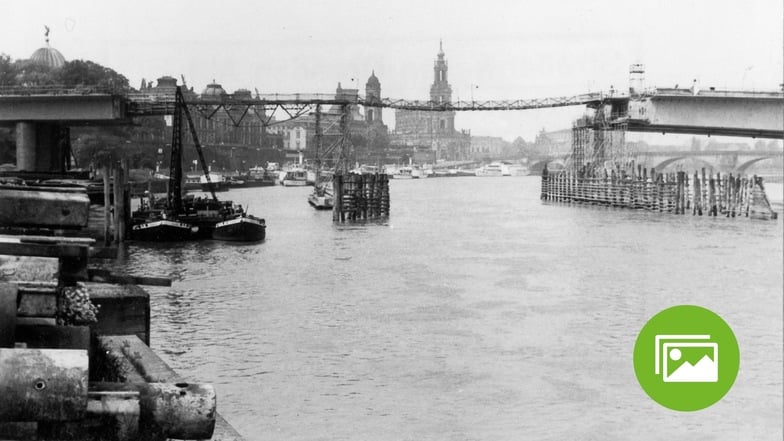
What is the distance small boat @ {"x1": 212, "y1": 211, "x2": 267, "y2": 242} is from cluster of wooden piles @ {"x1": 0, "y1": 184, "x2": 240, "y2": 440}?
34.6 m

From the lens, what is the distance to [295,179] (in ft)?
445

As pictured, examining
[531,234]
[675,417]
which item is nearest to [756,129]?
[531,234]

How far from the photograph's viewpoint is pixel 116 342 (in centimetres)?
1018

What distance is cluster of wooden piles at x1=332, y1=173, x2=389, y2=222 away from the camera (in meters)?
56.8


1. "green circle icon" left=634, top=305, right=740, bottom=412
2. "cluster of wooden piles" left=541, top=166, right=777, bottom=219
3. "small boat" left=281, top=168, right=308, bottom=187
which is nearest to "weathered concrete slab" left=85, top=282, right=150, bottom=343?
"green circle icon" left=634, top=305, right=740, bottom=412

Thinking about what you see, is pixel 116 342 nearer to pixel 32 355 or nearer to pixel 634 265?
pixel 32 355

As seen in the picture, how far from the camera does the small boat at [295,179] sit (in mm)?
133000

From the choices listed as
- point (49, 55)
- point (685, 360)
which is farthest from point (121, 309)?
point (49, 55)

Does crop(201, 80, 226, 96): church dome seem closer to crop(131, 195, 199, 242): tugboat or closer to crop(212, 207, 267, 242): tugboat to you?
crop(131, 195, 199, 242): tugboat

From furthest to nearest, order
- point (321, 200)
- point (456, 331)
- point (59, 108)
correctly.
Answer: point (321, 200) < point (59, 108) < point (456, 331)

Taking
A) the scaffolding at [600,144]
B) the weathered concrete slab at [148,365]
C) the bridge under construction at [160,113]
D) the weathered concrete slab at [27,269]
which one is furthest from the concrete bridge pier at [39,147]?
the weathered concrete slab at [27,269]

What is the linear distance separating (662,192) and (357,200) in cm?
2163

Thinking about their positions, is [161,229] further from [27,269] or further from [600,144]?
[600,144]

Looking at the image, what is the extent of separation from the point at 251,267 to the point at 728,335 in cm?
2236
